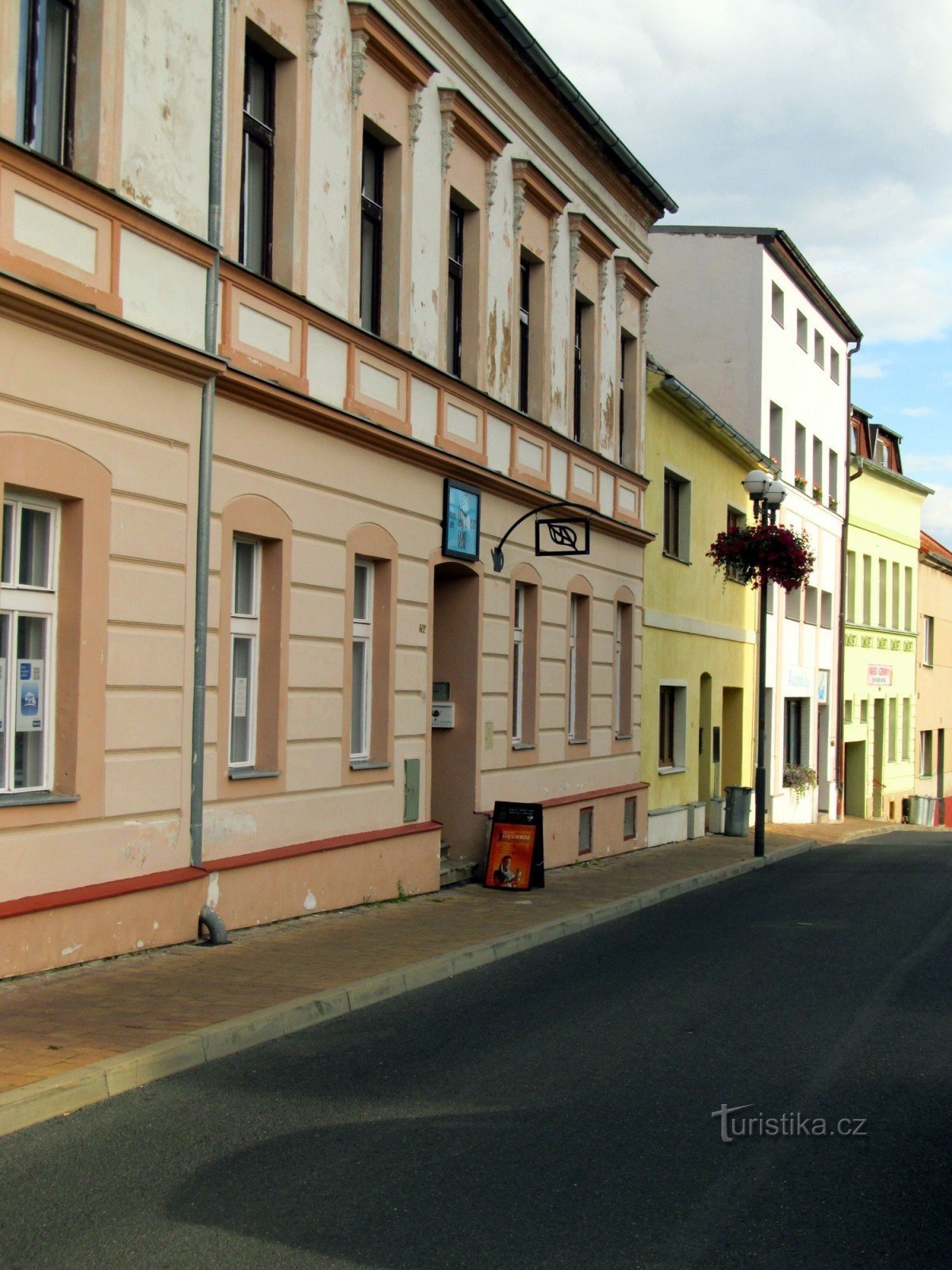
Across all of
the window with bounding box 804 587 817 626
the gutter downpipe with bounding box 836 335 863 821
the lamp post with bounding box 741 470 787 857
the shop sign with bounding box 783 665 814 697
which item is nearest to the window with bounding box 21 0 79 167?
the lamp post with bounding box 741 470 787 857

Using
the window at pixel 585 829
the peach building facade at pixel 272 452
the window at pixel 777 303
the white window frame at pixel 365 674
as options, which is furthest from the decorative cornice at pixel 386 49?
the window at pixel 777 303

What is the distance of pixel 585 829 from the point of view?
2034 cm

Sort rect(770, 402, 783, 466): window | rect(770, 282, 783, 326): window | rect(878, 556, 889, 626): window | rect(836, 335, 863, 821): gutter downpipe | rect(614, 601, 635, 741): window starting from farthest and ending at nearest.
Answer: rect(878, 556, 889, 626): window
rect(836, 335, 863, 821): gutter downpipe
rect(770, 402, 783, 466): window
rect(770, 282, 783, 326): window
rect(614, 601, 635, 741): window

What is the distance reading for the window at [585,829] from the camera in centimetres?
2009

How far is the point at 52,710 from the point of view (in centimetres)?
962

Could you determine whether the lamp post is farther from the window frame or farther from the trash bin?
the window frame

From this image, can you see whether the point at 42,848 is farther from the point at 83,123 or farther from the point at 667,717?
the point at 667,717

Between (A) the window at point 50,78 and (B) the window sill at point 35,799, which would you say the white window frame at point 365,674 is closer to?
(B) the window sill at point 35,799

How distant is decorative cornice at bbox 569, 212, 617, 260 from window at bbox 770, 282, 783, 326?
13.1 meters

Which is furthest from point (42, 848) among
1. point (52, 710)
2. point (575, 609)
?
point (575, 609)

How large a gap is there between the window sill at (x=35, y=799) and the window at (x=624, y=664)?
1359 centimetres

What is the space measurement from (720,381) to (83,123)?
24.2 metres

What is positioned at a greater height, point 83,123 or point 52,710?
point 83,123

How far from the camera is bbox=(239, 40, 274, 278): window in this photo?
1209 cm
